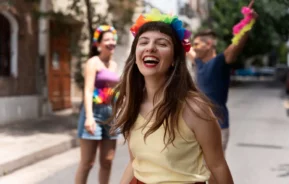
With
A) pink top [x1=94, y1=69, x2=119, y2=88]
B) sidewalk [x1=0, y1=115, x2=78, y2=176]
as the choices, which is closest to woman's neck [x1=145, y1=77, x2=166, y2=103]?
pink top [x1=94, y1=69, x2=119, y2=88]

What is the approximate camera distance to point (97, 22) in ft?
32.2

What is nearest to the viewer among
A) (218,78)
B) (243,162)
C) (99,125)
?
(99,125)

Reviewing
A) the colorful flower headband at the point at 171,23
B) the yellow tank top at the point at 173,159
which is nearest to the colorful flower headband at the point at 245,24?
the colorful flower headband at the point at 171,23

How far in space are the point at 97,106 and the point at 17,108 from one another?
6.89m

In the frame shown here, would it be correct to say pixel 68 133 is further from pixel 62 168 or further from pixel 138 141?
pixel 138 141

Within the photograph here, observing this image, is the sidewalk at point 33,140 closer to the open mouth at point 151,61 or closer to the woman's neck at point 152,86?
the woman's neck at point 152,86

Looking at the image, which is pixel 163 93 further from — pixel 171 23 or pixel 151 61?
pixel 171 23

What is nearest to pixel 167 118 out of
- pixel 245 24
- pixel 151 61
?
pixel 151 61

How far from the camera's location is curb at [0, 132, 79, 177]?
6325 mm

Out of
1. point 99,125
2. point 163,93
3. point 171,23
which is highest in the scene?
point 171,23

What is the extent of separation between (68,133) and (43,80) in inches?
121

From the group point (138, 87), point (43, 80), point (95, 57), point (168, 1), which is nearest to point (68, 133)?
point (43, 80)

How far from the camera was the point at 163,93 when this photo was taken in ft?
6.82

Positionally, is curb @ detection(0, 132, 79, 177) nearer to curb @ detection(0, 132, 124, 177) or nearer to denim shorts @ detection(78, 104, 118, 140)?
curb @ detection(0, 132, 124, 177)
